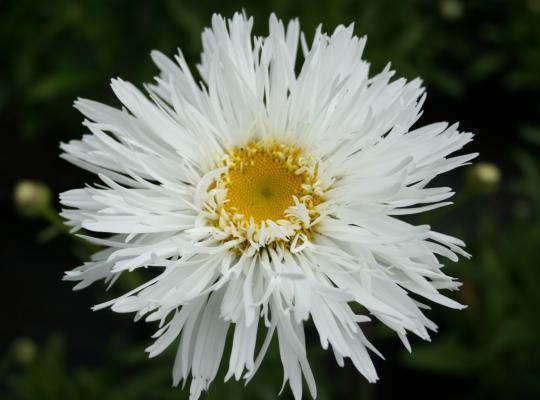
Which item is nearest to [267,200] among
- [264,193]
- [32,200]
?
[264,193]

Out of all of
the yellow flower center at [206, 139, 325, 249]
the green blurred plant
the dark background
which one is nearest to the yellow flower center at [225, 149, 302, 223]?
the yellow flower center at [206, 139, 325, 249]

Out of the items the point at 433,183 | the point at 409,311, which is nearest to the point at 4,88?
the point at 433,183

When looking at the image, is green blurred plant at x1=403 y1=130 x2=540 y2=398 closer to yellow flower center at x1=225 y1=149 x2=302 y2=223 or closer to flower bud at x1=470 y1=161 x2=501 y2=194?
flower bud at x1=470 y1=161 x2=501 y2=194

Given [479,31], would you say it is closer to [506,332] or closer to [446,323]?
[446,323]

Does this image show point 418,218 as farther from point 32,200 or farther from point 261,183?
point 32,200

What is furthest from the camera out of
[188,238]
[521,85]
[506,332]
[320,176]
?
[521,85]
